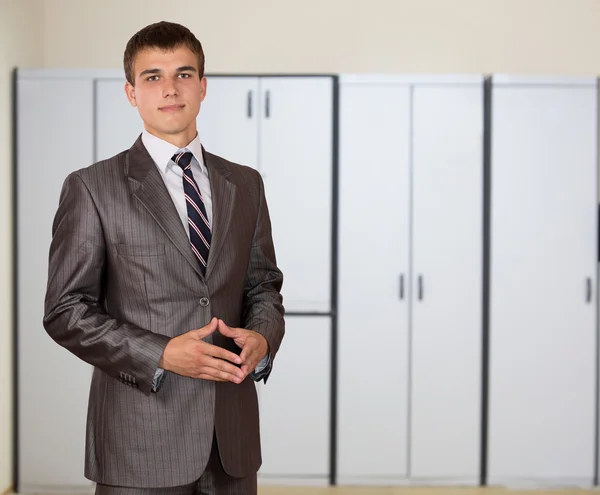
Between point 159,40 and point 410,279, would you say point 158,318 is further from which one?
point 410,279

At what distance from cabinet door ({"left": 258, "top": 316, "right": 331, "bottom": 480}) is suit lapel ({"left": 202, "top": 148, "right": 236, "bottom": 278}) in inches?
84.5

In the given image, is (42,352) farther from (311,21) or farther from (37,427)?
(311,21)

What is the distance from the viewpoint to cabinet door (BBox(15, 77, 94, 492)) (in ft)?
12.3

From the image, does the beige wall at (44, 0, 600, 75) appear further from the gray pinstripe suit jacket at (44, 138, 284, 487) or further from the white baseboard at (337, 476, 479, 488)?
the gray pinstripe suit jacket at (44, 138, 284, 487)

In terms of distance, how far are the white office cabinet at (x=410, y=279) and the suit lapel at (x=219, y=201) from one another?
82.9 inches

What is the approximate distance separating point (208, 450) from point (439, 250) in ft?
8.01

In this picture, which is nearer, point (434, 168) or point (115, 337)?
point (115, 337)

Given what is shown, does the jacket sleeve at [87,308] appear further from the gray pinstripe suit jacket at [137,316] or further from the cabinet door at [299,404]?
the cabinet door at [299,404]

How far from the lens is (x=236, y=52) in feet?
14.0

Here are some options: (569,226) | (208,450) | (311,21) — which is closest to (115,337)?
(208,450)

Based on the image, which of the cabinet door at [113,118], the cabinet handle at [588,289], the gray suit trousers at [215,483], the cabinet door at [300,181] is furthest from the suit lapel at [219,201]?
the cabinet handle at [588,289]

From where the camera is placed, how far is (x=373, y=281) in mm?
3834

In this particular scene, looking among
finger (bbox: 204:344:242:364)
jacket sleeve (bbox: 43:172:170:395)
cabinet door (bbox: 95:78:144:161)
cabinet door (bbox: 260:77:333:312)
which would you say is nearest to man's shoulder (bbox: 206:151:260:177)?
jacket sleeve (bbox: 43:172:170:395)

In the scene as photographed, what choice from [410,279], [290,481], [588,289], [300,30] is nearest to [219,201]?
[410,279]
